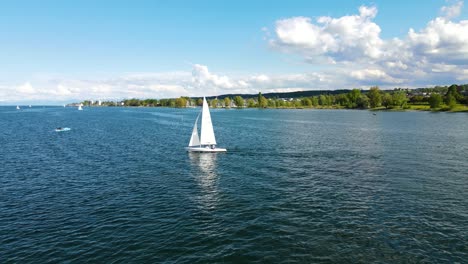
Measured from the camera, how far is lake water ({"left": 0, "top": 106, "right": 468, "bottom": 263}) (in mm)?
31062

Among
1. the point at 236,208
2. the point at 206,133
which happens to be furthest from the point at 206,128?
the point at 236,208

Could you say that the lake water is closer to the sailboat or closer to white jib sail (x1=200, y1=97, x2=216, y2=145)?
the sailboat

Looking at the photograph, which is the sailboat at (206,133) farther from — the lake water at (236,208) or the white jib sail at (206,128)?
the lake water at (236,208)

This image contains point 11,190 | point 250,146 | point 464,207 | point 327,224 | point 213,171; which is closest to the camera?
point 327,224

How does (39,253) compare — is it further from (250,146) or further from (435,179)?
(250,146)

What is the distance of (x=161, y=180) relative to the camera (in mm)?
57531

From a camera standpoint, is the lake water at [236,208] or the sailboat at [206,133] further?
the sailboat at [206,133]

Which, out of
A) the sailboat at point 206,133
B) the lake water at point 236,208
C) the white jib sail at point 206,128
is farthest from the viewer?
the white jib sail at point 206,128

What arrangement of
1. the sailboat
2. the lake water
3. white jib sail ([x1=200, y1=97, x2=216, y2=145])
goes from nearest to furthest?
the lake water, the sailboat, white jib sail ([x1=200, y1=97, x2=216, y2=145])

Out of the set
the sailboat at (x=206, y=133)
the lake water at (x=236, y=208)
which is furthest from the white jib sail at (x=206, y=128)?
the lake water at (x=236, y=208)

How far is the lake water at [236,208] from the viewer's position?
31.1m

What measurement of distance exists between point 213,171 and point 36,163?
4397 centimetres

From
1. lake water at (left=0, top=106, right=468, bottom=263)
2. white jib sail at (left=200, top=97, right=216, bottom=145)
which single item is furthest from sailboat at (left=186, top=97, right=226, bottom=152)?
lake water at (left=0, top=106, right=468, bottom=263)

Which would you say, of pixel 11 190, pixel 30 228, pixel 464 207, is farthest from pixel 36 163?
pixel 464 207
